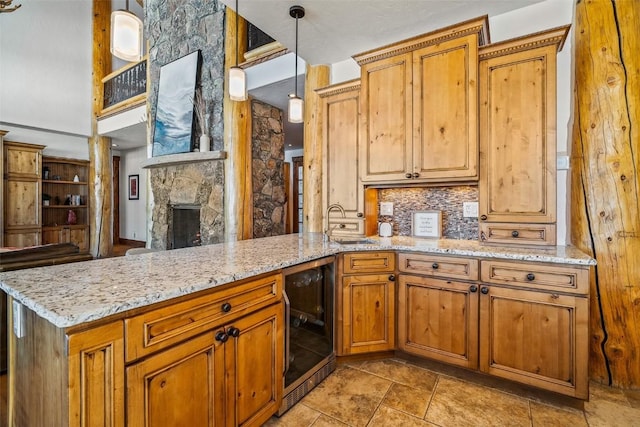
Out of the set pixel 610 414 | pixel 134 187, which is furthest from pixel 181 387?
pixel 134 187

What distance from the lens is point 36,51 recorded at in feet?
19.3

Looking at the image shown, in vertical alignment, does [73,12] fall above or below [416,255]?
above

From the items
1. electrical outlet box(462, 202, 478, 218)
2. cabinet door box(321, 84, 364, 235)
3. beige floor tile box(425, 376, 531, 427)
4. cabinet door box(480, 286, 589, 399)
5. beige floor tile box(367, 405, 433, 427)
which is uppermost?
cabinet door box(321, 84, 364, 235)

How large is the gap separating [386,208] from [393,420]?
5.74 ft

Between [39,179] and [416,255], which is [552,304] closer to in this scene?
[416,255]

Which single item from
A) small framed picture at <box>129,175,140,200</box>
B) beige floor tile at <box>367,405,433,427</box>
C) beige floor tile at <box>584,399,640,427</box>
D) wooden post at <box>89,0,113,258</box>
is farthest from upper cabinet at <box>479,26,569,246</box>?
small framed picture at <box>129,175,140,200</box>

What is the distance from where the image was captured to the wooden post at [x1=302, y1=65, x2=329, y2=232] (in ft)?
10.3

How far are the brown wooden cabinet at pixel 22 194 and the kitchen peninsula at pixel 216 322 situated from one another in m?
5.92

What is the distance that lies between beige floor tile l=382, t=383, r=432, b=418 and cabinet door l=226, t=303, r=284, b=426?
708 millimetres

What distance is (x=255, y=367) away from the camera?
1.48m

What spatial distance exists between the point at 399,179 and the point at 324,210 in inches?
32.9

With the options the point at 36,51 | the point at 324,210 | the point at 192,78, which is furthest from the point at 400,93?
the point at 36,51

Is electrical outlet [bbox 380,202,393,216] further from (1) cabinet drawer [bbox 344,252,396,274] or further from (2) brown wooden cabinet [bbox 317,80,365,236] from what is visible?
(1) cabinet drawer [bbox 344,252,396,274]

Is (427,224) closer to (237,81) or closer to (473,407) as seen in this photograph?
(473,407)
